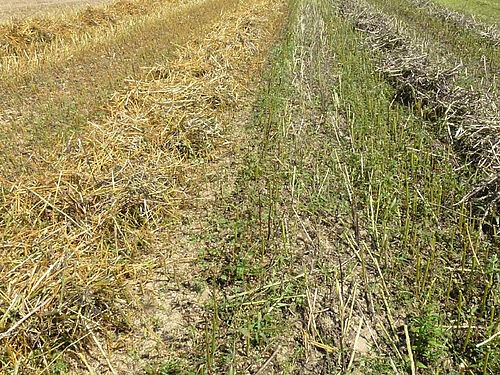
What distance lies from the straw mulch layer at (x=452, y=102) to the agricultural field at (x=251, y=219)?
3 centimetres

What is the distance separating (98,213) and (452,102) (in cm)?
359

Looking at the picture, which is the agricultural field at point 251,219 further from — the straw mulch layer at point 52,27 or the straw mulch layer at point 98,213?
the straw mulch layer at point 52,27

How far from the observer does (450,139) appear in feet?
12.4

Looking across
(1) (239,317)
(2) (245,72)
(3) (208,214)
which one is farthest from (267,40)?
(1) (239,317)

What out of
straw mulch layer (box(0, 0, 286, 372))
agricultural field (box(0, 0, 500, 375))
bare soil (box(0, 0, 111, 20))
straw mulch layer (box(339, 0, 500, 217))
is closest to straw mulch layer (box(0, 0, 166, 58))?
agricultural field (box(0, 0, 500, 375))

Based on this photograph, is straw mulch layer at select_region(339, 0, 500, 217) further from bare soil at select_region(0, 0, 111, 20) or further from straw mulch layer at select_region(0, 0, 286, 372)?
bare soil at select_region(0, 0, 111, 20)

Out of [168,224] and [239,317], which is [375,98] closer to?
[168,224]

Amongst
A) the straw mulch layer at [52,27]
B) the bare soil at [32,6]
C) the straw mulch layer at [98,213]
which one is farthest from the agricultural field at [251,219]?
the bare soil at [32,6]

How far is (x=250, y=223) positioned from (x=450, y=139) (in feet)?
7.45

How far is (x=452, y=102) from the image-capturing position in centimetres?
413

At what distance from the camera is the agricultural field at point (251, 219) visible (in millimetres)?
1936

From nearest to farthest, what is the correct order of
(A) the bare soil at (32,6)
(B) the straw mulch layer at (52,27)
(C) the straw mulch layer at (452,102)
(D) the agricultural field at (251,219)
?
(D) the agricultural field at (251,219), (C) the straw mulch layer at (452,102), (B) the straw mulch layer at (52,27), (A) the bare soil at (32,6)

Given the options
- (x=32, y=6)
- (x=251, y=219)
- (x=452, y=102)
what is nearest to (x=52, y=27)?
(x=32, y=6)

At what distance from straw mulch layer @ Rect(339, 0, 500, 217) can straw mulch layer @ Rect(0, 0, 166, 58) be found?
5653 mm
